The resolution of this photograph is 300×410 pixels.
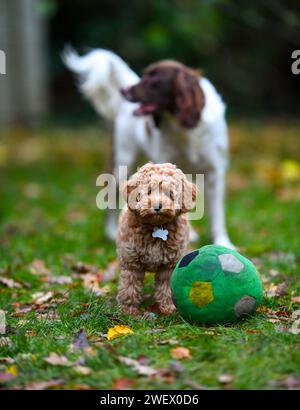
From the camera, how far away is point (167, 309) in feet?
13.7

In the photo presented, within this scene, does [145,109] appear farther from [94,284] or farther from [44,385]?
[44,385]

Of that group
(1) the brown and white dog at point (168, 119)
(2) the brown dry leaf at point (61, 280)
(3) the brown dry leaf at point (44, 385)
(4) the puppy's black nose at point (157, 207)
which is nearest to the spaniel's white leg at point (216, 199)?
(1) the brown and white dog at point (168, 119)

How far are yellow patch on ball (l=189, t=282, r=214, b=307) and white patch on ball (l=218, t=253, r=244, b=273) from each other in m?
0.15

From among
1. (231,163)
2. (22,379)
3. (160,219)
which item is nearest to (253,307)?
(160,219)

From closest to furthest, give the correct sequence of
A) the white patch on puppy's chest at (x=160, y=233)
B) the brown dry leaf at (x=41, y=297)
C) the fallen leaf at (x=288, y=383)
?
the fallen leaf at (x=288, y=383)
the white patch on puppy's chest at (x=160, y=233)
the brown dry leaf at (x=41, y=297)

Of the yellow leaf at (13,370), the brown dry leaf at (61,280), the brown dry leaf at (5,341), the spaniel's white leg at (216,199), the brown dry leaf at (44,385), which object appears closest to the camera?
the brown dry leaf at (44,385)

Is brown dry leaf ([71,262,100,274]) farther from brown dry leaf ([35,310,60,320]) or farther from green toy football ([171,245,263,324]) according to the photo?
green toy football ([171,245,263,324])

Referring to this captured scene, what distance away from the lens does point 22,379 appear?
3223 mm

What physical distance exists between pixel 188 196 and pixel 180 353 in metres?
0.98

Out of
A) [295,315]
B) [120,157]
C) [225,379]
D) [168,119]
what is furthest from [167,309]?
[120,157]

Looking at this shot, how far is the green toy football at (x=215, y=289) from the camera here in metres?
3.77

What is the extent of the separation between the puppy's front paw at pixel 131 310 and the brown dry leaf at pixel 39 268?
4.16ft

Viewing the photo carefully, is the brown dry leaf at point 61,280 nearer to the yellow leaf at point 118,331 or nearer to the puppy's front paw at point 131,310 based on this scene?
the puppy's front paw at point 131,310
